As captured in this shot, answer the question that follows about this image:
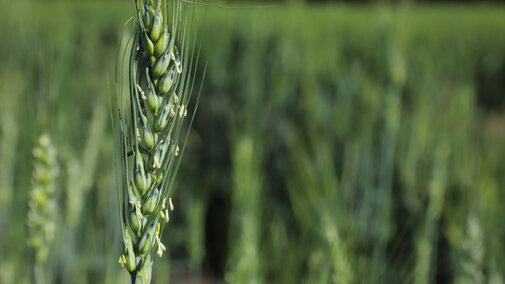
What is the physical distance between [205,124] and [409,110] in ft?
4.86

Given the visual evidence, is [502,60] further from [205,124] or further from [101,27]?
[101,27]

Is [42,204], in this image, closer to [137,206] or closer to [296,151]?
[137,206]

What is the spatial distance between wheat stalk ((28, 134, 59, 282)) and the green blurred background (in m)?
0.04

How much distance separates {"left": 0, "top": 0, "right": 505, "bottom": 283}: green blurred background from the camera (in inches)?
41.6

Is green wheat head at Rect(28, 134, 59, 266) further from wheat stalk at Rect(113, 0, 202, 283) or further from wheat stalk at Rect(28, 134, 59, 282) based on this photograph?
wheat stalk at Rect(113, 0, 202, 283)

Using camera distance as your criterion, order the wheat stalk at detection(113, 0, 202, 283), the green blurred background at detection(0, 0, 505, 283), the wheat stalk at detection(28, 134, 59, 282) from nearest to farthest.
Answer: the wheat stalk at detection(113, 0, 202, 283)
the wheat stalk at detection(28, 134, 59, 282)
the green blurred background at detection(0, 0, 505, 283)

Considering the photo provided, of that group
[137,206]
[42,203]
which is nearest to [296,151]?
[42,203]

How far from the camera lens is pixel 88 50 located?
278cm

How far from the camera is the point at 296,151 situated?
248cm

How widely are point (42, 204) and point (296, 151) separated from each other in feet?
5.75

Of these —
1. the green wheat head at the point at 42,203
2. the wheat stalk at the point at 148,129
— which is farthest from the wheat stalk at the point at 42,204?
the wheat stalk at the point at 148,129

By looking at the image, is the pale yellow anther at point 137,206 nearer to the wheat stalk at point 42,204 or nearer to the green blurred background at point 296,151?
the green blurred background at point 296,151

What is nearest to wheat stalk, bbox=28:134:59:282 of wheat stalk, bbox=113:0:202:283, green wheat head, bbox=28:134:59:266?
green wheat head, bbox=28:134:59:266

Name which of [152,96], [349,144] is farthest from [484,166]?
[152,96]
